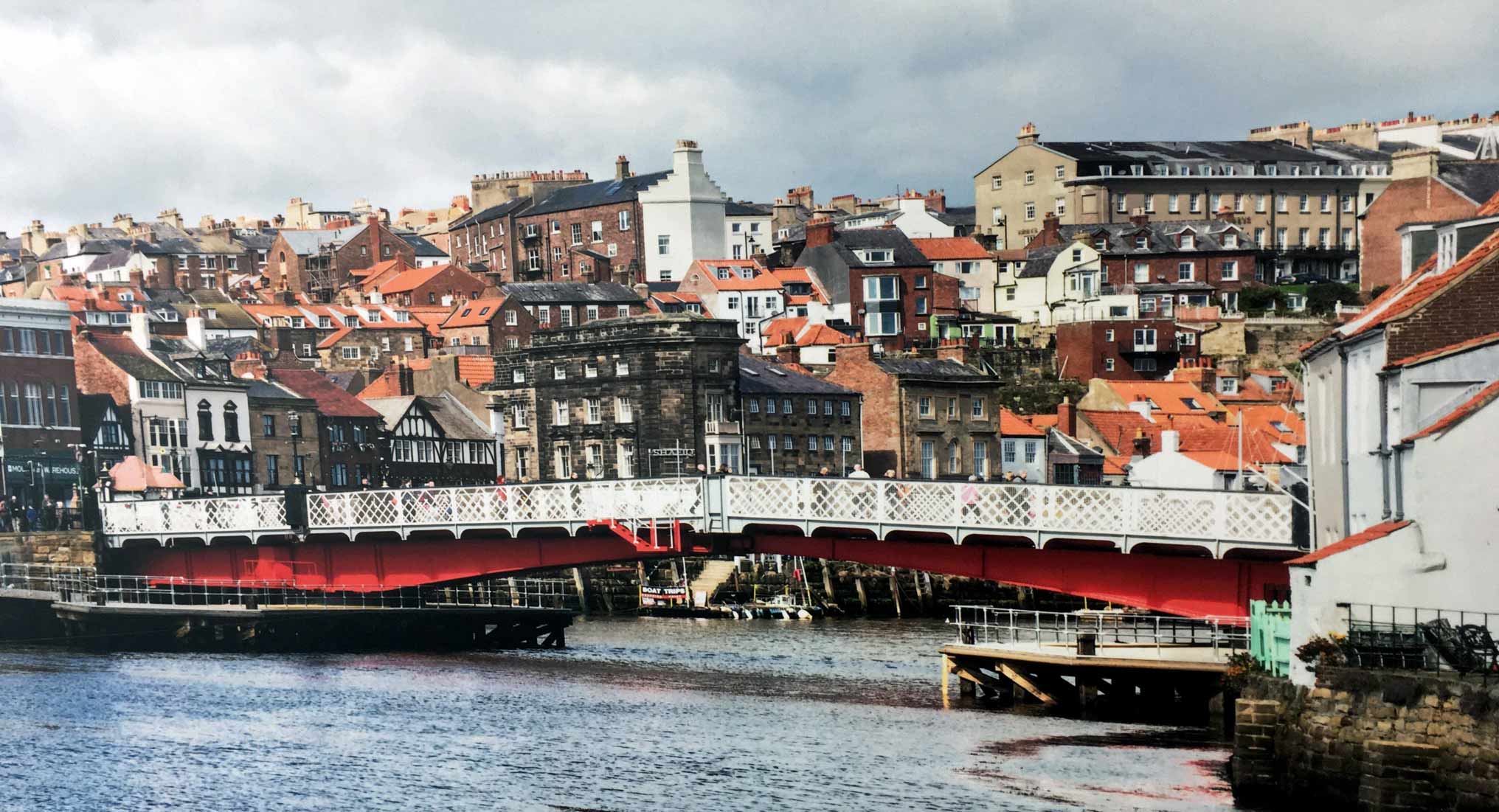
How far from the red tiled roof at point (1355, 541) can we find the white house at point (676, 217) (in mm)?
134312

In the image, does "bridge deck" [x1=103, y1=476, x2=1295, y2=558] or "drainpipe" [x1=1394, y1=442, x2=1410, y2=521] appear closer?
"drainpipe" [x1=1394, y1=442, x2=1410, y2=521]

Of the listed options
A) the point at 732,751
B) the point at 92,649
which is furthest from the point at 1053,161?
the point at 732,751

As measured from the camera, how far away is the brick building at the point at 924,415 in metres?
129

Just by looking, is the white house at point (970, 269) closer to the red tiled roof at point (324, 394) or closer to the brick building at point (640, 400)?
the brick building at point (640, 400)

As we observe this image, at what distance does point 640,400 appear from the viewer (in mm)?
120000

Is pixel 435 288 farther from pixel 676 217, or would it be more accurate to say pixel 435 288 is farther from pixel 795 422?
Result: pixel 795 422

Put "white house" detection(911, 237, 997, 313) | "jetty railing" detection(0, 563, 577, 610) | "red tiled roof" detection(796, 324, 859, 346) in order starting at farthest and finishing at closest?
"white house" detection(911, 237, 997, 313), "red tiled roof" detection(796, 324, 859, 346), "jetty railing" detection(0, 563, 577, 610)

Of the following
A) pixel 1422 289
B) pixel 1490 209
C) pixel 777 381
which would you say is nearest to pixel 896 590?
pixel 777 381

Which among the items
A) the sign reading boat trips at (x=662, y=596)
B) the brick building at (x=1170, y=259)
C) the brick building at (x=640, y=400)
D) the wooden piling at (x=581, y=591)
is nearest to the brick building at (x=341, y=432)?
the brick building at (x=640, y=400)

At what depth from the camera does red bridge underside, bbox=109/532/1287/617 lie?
A: 63438 mm

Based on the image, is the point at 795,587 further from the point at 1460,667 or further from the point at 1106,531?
the point at 1460,667

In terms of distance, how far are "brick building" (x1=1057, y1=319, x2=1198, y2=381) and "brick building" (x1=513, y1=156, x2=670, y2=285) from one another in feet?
133

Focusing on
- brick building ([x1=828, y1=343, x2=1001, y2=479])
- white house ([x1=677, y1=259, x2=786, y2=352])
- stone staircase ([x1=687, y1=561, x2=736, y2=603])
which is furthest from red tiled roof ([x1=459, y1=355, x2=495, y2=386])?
stone staircase ([x1=687, y1=561, x2=736, y2=603])

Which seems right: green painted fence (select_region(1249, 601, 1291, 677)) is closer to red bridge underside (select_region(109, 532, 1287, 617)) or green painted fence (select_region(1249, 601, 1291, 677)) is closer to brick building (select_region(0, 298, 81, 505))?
red bridge underside (select_region(109, 532, 1287, 617))
